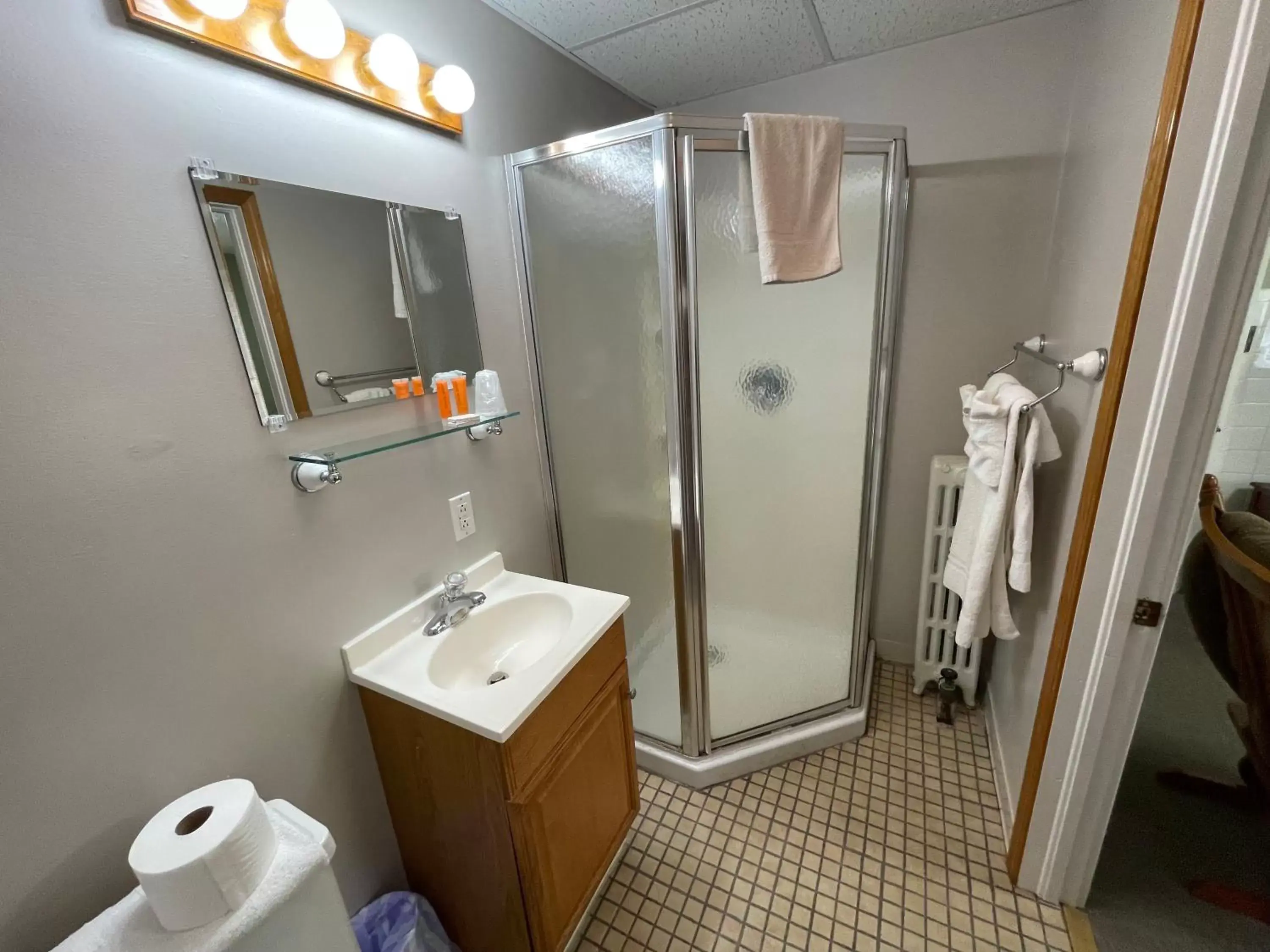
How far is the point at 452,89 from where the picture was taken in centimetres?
112

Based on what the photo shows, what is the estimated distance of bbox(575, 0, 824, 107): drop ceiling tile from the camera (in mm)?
1365

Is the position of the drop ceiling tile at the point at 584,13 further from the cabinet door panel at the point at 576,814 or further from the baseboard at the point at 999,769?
the baseboard at the point at 999,769

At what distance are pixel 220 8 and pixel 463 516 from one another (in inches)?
40.3

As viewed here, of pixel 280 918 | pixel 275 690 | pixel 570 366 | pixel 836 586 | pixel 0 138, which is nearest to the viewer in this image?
pixel 0 138

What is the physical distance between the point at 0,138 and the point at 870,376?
179cm

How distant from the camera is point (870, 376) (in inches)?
61.9

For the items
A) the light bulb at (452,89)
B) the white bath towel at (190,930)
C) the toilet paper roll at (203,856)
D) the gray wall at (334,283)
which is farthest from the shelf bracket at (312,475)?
the light bulb at (452,89)

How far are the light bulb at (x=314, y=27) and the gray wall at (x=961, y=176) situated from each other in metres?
1.44

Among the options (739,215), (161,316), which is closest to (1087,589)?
(739,215)

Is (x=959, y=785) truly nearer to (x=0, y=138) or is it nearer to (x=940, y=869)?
(x=940, y=869)

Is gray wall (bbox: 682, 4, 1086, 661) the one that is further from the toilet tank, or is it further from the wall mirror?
the toilet tank

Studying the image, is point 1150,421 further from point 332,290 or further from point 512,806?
point 332,290

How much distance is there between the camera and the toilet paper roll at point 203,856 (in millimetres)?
667

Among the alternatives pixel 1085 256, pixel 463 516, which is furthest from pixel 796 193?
pixel 463 516
